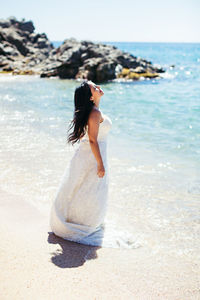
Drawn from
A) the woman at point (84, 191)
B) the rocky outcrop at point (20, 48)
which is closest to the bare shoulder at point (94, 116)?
the woman at point (84, 191)

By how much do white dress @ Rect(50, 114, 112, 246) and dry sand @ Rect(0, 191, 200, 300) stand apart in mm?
168

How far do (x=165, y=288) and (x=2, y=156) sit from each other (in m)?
5.34

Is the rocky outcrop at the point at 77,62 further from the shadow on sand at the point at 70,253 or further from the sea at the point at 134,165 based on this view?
the shadow on sand at the point at 70,253

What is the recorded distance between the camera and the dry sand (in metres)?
3.11

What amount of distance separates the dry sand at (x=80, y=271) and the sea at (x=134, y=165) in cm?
43

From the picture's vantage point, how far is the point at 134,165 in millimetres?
7727

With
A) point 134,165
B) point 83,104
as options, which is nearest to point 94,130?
point 83,104

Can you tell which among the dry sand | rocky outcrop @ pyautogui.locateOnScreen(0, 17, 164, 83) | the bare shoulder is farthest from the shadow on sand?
rocky outcrop @ pyautogui.locateOnScreen(0, 17, 164, 83)

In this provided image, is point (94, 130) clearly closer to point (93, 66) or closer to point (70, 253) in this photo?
point (70, 253)

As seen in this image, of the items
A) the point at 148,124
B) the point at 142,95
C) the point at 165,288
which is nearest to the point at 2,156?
the point at 165,288

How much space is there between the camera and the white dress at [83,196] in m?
4.22

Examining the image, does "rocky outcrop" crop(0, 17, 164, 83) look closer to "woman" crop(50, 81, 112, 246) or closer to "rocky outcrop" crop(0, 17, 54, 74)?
"rocky outcrop" crop(0, 17, 54, 74)

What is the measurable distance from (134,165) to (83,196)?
3.64 m

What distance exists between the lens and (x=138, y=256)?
13.5 feet
